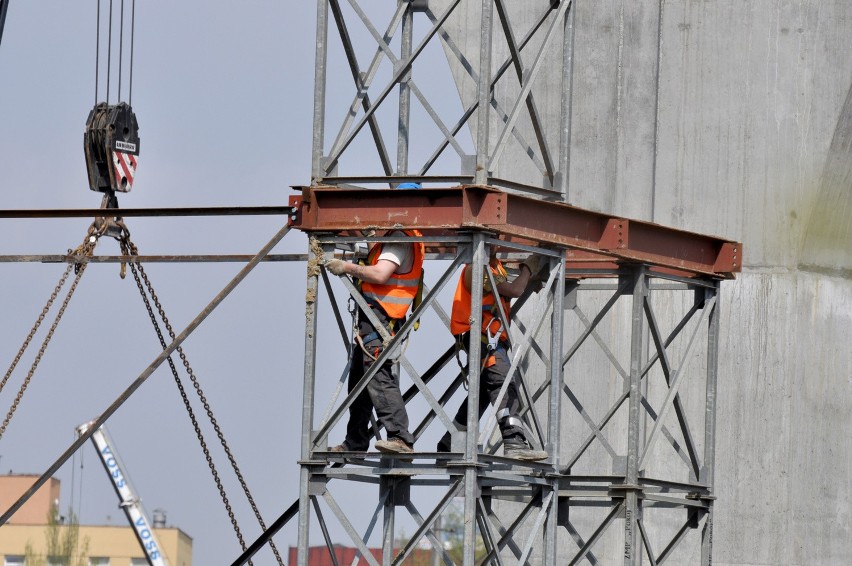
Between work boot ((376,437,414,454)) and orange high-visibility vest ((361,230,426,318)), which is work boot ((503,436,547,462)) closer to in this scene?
work boot ((376,437,414,454))

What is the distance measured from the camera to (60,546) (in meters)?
61.9

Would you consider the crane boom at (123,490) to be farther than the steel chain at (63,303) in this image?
Yes

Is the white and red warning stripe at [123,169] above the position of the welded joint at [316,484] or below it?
above

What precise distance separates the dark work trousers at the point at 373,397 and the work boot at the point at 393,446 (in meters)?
0.08

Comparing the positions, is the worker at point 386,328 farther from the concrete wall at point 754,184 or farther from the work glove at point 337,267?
the concrete wall at point 754,184

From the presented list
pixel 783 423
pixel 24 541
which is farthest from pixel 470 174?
pixel 24 541

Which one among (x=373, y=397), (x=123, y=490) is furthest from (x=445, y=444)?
(x=123, y=490)

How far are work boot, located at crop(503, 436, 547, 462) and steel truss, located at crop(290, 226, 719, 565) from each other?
9cm

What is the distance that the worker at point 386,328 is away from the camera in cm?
1216

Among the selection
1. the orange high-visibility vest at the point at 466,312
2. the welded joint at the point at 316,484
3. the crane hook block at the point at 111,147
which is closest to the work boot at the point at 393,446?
the welded joint at the point at 316,484

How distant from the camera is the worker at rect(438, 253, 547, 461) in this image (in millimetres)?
12648

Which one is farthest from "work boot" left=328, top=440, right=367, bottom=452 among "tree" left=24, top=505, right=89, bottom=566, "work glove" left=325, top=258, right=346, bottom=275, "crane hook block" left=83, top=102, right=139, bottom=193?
"tree" left=24, top=505, right=89, bottom=566

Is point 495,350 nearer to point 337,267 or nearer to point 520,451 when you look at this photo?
point 520,451

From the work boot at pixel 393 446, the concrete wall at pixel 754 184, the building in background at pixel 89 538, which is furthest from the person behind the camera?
the building in background at pixel 89 538
